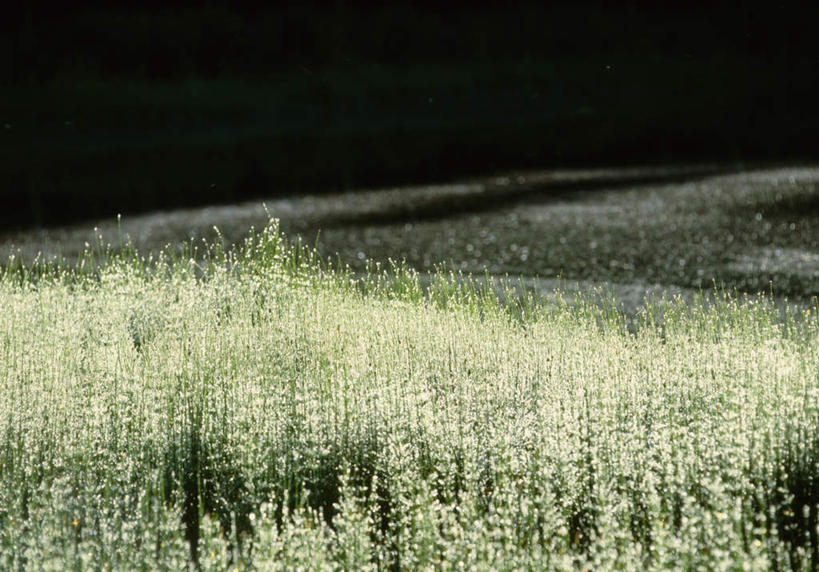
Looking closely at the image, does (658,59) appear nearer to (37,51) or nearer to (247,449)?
(37,51)

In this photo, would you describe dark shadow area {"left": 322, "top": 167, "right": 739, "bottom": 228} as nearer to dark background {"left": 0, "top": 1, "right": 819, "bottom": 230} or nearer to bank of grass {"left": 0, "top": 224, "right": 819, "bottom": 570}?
dark background {"left": 0, "top": 1, "right": 819, "bottom": 230}

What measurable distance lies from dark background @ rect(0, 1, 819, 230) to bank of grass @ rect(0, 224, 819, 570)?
13.9 metres

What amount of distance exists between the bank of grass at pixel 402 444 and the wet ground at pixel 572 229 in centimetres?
334

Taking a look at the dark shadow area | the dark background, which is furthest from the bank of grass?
the dark background

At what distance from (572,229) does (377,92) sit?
18.0m

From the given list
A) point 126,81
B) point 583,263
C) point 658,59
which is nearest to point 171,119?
point 126,81

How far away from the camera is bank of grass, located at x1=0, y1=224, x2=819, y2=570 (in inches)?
175

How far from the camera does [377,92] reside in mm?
31797

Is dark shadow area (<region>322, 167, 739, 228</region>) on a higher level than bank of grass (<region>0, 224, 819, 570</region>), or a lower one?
higher

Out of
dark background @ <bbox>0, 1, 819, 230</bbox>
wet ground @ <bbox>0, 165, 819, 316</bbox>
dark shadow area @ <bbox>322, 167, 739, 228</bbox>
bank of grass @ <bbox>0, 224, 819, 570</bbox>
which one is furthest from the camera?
dark background @ <bbox>0, 1, 819, 230</bbox>

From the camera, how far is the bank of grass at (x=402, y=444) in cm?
445

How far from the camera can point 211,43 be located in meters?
32.3

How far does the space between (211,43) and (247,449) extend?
2880 centimetres

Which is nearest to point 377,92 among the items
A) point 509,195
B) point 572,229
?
point 509,195
